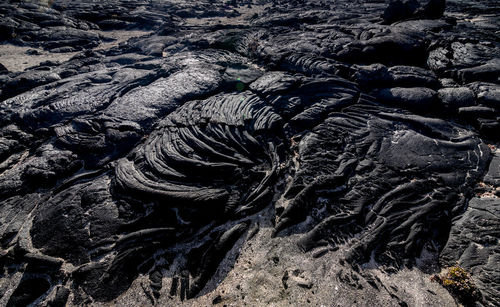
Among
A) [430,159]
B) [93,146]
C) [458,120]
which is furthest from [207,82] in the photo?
[458,120]

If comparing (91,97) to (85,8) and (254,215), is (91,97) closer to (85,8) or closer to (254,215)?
(254,215)

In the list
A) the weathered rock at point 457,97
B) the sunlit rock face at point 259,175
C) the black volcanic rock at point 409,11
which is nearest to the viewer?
the sunlit rock face at point 259,175

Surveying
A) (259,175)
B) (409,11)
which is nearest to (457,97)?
(259,175)

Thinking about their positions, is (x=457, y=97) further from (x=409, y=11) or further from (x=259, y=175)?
(x=409, y=11)

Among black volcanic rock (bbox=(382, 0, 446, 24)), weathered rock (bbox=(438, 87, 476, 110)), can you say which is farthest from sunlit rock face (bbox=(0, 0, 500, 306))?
black volcanic rock (bbox=(382, 0, 446, 24))

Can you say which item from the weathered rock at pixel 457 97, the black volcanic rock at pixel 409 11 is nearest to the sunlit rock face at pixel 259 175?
the weathered rock at pixel 457 97

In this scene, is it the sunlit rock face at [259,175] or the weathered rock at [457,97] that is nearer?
the sunlit rock face at [259,175]

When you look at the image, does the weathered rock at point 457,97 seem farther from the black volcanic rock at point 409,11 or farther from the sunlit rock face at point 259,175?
the black volcanic rock at point 409,11

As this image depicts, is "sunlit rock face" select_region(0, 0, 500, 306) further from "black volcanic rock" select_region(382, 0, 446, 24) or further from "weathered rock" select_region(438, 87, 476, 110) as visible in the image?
"black volcanic rock" select_region(382, 0, 446, 24)

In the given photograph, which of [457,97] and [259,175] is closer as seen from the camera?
[259,175]
